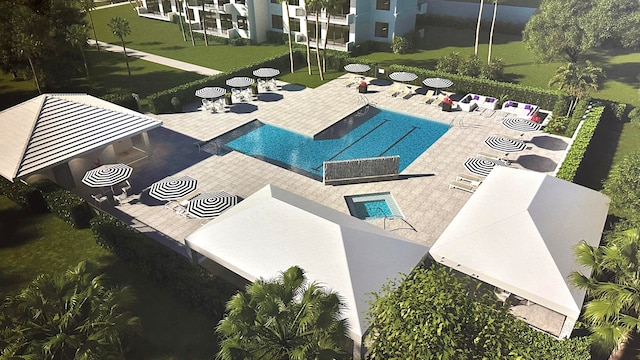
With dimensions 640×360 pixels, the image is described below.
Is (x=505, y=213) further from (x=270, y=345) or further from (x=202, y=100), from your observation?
(x=202, y=100)

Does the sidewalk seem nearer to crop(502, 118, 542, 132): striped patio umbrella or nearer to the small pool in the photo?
the small pool

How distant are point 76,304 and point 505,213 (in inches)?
629

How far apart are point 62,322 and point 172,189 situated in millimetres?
12263

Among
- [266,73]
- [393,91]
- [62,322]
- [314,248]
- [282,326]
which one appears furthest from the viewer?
[266,73]

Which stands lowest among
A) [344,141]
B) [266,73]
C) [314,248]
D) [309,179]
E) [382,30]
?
[309,179]

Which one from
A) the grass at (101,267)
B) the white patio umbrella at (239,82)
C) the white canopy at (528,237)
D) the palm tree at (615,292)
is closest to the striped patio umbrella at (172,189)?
the grass at (101,267)

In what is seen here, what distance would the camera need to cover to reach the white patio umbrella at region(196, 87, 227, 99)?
3434 cm

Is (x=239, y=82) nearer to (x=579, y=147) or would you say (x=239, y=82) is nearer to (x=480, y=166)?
(x=480, y=166)

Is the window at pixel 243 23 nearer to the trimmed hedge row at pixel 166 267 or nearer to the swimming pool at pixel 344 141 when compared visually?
the swimming pool at pixel 344 141

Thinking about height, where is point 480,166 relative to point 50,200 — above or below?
below

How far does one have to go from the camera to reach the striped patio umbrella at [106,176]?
22250 mm

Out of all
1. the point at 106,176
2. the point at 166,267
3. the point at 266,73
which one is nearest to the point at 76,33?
the point at 266,73

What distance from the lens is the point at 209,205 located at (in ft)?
68.3

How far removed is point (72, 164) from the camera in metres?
24.9
